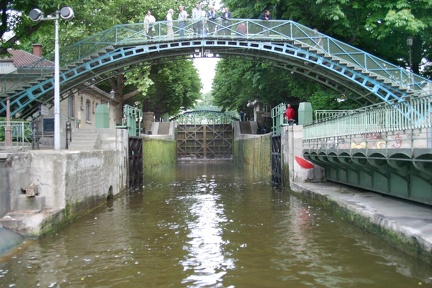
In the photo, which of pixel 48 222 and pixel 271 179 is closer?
pixel 48 222

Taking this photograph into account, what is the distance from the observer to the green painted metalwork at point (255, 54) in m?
20.3

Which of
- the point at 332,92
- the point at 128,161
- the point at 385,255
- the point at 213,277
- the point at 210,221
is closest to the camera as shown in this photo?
the point at 213,277

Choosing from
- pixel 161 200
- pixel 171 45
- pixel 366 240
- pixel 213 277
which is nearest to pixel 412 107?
pixel 366 240

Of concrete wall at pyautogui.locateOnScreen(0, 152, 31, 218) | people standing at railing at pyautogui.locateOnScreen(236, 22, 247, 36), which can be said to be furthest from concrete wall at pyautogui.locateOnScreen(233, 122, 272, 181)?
concrete wall at pyautogui.locateOnScreen(0, 152, 31, 218)

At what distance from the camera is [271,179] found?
21.0 meters

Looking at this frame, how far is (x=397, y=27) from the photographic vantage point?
61.3 ft

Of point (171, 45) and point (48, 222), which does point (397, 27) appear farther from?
point (48, 222)

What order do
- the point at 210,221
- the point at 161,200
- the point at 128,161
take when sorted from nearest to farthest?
the point at 210,221, the point at 161,200, the point at 128,161

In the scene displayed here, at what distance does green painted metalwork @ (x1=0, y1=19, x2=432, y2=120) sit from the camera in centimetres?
2034

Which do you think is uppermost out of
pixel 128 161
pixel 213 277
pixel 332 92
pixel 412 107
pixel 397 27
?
pixel 397 27

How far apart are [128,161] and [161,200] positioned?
13.1 ft

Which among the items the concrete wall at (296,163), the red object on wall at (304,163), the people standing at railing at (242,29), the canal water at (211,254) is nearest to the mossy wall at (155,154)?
the people standing at railing at (242,29)

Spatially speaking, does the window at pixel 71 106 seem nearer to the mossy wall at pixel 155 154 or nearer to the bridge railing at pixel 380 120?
the mossy wall at pixel 155 154

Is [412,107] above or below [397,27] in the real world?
below
